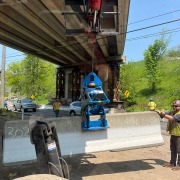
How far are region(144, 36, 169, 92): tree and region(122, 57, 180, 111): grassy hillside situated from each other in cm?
95

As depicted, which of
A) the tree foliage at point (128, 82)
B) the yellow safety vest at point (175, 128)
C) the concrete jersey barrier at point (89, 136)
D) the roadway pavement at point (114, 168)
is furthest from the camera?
the tree foliage at point (128, 82)

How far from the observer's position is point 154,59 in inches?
1800

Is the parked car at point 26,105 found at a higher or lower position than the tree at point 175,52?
lower

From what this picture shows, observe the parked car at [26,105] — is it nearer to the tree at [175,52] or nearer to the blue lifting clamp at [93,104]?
the tree at [175,52]

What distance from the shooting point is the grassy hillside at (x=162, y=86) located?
134 ft

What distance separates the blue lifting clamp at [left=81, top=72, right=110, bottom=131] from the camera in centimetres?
598

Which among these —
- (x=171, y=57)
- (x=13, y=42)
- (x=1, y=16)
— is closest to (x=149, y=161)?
(x=1, y=16)

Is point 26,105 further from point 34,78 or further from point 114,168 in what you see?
point 114,168

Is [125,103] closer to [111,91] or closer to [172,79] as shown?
[111,91]

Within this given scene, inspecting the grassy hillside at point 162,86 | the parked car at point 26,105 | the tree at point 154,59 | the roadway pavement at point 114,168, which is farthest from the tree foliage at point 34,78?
the roadway pavement at point 114,168

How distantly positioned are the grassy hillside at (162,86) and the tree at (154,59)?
0.95 metres

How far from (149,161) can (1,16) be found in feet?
36.8

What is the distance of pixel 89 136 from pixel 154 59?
41.0m

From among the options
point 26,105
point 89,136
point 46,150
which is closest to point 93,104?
point 89,136
